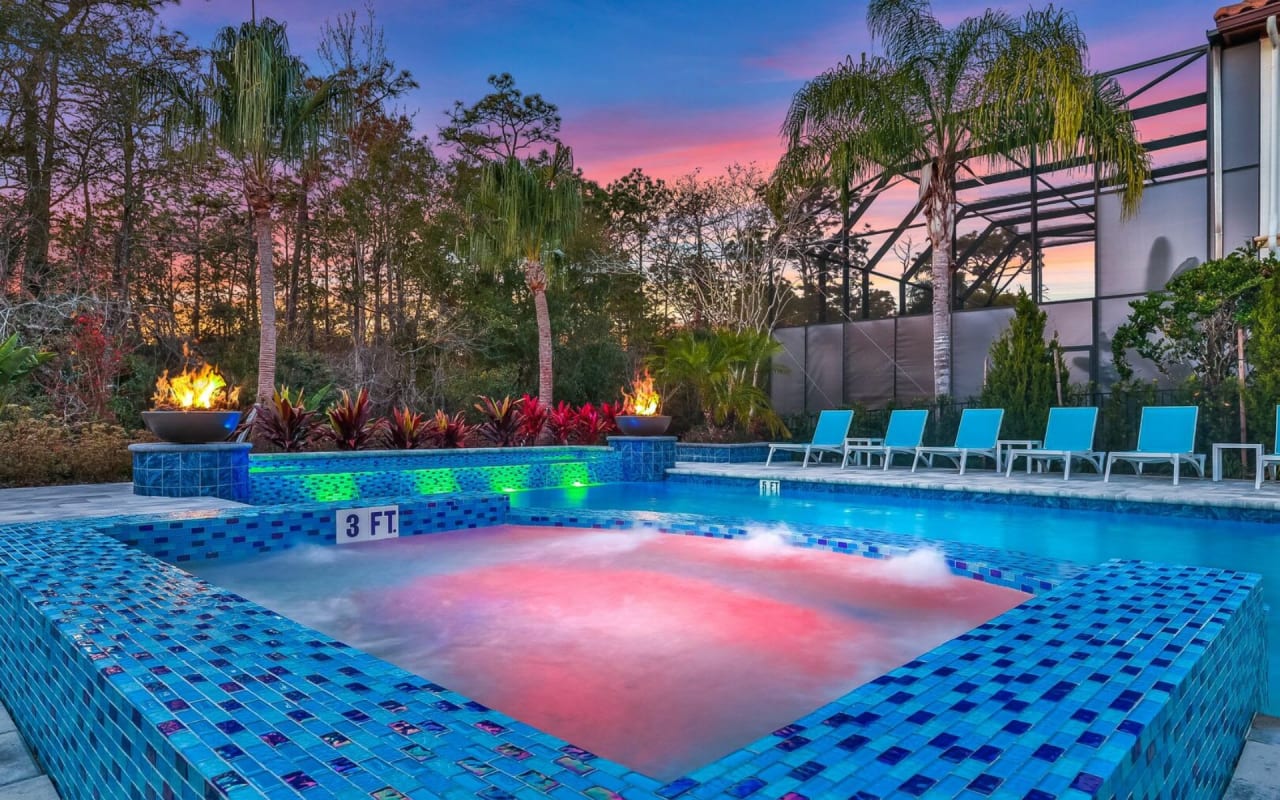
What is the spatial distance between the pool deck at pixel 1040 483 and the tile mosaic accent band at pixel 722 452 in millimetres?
1415

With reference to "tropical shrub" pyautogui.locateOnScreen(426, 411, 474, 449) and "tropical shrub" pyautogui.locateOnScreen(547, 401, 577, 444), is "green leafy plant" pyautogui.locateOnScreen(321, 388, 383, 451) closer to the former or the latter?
"tropical shrub" pyautogui.locateOnScreen(426, 411, 474, 449)

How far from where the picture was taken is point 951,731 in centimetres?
143

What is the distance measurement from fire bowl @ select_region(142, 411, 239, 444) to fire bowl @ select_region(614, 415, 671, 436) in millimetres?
5556

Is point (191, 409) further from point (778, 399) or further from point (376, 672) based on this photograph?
point (778, 399)

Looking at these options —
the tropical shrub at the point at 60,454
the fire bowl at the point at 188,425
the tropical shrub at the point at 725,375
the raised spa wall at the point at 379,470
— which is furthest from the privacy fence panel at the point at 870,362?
the tropical shrub at the point at 60,454

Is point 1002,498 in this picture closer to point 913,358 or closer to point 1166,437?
point 1166,437

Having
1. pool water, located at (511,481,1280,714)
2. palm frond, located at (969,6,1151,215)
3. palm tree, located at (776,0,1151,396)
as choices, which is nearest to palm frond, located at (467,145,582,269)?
palm tree, located at (776,0,1151,396)

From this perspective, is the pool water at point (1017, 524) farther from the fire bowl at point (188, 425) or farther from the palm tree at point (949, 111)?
the palm tree at point (949, 111)

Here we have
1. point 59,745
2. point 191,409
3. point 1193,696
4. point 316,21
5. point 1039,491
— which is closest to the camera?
point 1193,696

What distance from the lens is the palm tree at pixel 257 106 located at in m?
9.87

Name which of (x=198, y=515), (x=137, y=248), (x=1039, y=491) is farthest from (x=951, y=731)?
(x=137, y=248)

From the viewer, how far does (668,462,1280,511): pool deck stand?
6758 mm

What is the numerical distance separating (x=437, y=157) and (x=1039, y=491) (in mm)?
14364

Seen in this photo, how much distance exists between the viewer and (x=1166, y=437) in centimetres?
860
